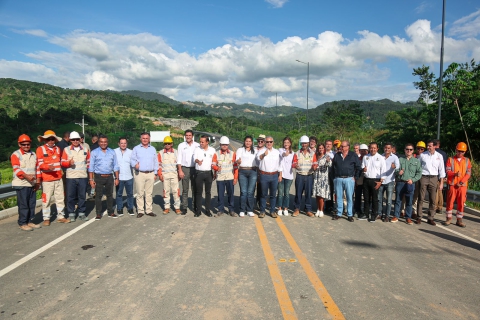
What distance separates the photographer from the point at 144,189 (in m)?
7.85

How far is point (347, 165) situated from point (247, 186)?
240 cm

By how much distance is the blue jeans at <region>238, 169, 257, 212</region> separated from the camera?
779 cm

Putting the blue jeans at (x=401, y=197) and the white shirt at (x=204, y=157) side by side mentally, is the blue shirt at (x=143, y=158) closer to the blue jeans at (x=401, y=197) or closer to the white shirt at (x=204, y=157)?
the white shirt at (x=204, y=157)

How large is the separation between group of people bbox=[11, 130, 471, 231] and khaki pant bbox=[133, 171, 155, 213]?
23 millimetres

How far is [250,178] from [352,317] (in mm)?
4696

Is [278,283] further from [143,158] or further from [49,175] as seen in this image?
[49,175]

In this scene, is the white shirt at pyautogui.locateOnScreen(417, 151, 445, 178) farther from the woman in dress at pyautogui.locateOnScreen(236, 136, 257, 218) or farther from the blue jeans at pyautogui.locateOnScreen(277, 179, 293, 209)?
the woman in dress at pyautogui.locateOnScreen(236, 136, 257, 218)

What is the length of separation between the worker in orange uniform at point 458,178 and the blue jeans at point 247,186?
14.8 feet

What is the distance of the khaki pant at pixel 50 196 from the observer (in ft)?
22.5

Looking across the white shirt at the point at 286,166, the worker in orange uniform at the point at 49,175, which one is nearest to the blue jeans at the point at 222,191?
the white shirt at the point at 286,166

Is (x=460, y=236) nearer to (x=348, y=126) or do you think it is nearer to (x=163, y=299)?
(x=163, y=299)

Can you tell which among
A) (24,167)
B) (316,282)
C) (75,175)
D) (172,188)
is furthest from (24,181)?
(316,282)

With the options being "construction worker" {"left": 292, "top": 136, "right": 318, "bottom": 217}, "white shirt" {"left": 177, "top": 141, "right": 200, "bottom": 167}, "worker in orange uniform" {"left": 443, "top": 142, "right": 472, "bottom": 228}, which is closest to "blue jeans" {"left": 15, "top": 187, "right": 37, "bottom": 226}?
"white shirt" {"left": 177, "top": 141, "right": 200, "bottom": 167}

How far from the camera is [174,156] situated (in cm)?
832
